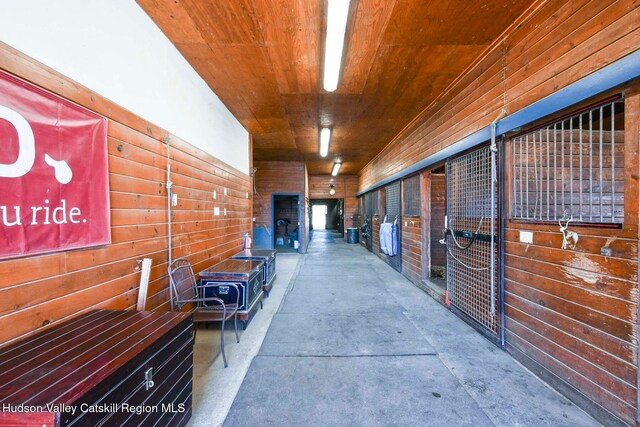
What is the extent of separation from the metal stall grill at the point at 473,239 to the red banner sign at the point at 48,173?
3406 millimetres

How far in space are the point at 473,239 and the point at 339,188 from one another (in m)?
9.13

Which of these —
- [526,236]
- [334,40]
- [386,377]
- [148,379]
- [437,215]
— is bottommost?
[386,377]

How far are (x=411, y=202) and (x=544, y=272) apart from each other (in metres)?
3.18

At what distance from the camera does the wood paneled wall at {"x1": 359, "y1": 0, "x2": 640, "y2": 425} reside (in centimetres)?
157

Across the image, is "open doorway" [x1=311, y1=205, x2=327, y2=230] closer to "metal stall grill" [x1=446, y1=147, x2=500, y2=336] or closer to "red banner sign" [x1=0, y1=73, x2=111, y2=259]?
"metal stall grill" [x1=446, y1=147, x2=500, y2=336]

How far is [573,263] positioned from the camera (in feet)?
6.26

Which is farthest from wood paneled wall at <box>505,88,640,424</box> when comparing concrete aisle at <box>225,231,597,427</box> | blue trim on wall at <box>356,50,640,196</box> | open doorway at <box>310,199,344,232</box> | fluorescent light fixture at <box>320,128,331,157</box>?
open doorway at <box>310,199,344,232</box>

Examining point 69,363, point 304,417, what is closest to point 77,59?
point 69,363

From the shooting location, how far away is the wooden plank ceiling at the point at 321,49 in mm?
2189

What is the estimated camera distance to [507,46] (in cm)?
252

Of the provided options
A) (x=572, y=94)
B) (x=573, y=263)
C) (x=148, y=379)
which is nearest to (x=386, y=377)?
(x=573, y=263)

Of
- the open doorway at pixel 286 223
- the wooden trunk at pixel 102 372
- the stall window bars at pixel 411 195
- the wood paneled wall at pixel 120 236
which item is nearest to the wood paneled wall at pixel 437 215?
the stall window bars at pixel 411 195

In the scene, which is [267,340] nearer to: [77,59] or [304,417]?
[304,417]

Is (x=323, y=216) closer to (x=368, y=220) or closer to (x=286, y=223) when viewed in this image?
(x=286, y=223)
